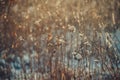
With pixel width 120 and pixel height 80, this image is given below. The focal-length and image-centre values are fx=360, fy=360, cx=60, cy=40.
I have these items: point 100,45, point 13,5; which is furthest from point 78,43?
point 13,5

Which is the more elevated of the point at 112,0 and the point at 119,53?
the point at 112,0

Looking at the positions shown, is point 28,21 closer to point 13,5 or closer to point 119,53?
point 13,5

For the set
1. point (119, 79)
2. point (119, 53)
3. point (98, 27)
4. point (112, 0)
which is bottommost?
point (119, 79)

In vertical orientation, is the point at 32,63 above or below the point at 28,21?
below

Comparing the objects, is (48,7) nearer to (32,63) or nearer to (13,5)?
(13,5)

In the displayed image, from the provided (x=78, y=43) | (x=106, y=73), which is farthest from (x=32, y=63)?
(x=106, y=73)

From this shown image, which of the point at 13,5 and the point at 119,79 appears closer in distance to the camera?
the point at 119,79
